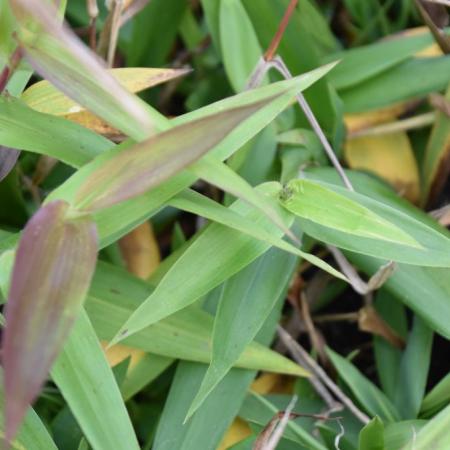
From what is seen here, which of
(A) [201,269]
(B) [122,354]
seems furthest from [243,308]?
(B) [122,354]

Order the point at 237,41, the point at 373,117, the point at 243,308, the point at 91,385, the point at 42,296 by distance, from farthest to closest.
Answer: the point at 373,117 → the point at 237,41 → the point at 243,308 → the point at 91,385 → the point at 42,296

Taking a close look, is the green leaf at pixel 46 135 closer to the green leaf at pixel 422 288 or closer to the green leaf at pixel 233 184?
the green leaf at pixel 233 184

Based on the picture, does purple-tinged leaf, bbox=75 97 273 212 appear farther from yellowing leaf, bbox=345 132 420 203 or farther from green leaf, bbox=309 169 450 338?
yellowing leaf, bbox=345 132 420 203

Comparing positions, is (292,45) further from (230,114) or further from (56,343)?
(56,343)

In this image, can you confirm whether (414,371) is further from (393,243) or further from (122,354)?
(122,354)

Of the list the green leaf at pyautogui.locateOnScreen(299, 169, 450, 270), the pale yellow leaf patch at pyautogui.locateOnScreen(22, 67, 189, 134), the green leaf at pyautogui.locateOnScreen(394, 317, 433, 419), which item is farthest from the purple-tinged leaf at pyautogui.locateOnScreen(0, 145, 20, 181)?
the green leaf at pyautogui.locateOnScreen(394, 317, 433, 419)

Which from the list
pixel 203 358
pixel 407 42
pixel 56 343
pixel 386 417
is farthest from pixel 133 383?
pixel 407 42
